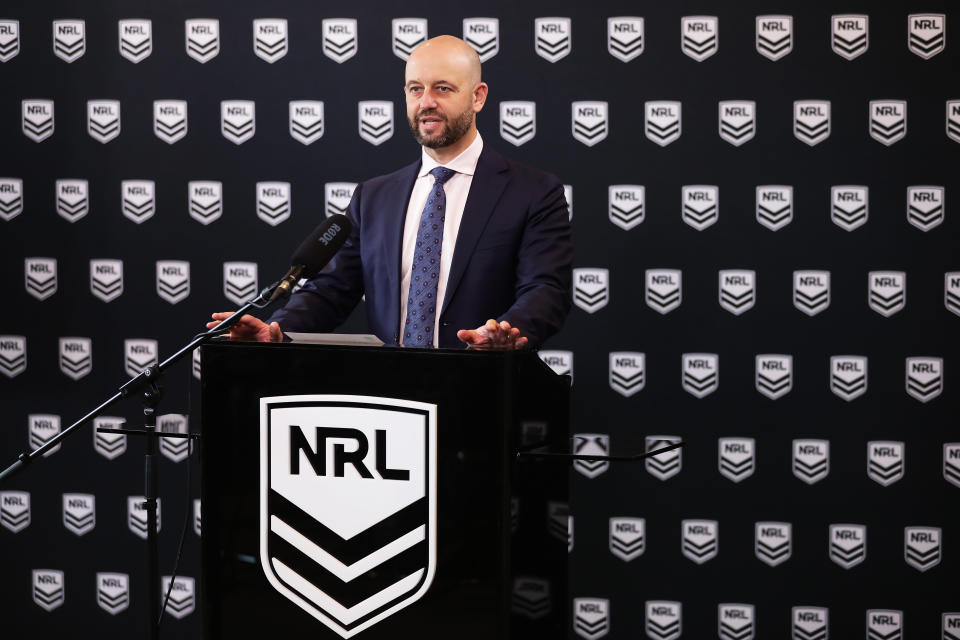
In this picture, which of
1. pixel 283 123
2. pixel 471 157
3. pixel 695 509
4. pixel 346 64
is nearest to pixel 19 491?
pixel 283 123

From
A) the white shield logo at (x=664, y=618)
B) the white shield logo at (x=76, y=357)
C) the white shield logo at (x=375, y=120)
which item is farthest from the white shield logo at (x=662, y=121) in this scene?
the white shield logo at (x=76, y=357)

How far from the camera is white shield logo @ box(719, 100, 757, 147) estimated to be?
3.38m

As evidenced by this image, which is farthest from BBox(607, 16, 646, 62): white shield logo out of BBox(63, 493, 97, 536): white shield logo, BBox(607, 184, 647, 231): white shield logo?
BBox(63, 493, 97, 536): white shield logo

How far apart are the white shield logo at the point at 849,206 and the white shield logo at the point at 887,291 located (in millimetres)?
182

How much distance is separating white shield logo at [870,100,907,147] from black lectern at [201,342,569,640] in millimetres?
1929

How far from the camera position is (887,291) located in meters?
3.36

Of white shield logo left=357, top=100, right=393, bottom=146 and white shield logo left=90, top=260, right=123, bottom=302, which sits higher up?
white shield logo left=357, top=100, right=393, bottom=146

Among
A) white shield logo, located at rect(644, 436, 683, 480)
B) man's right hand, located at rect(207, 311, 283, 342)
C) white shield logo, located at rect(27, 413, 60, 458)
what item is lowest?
white shield logo, located at rect(644, 436, 683, 480)

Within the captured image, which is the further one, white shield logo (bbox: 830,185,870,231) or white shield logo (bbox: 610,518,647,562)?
white shield logo (bbox: 610,518,647,562)

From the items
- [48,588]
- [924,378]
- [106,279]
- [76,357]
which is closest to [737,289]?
[924,378]

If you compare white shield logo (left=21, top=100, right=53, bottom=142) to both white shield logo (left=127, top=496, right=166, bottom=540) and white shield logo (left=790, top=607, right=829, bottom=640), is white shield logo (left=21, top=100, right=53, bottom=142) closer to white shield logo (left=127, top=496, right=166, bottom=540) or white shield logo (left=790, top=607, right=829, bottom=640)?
white shield logo (left=127, top=496, right=166, bottom=540)

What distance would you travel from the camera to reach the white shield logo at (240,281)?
3.62 m

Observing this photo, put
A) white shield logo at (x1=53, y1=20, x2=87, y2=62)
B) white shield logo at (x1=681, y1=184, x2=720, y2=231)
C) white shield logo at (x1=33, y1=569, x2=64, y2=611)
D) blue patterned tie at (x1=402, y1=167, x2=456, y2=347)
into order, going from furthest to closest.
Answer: white shield logo at (x1=33, y1=569, x2=64, y2=611), white shield logo at (x1=53, y1=20, x2=87, y2=62), white shield logo at (x1=681, y1=184, x2=720, y2=231), blue patterned tie at (x1=402, y1=167, x2=456, y2=347)

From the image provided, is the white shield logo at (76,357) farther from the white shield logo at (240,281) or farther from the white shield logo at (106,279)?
the white shield logo at (240,281)
